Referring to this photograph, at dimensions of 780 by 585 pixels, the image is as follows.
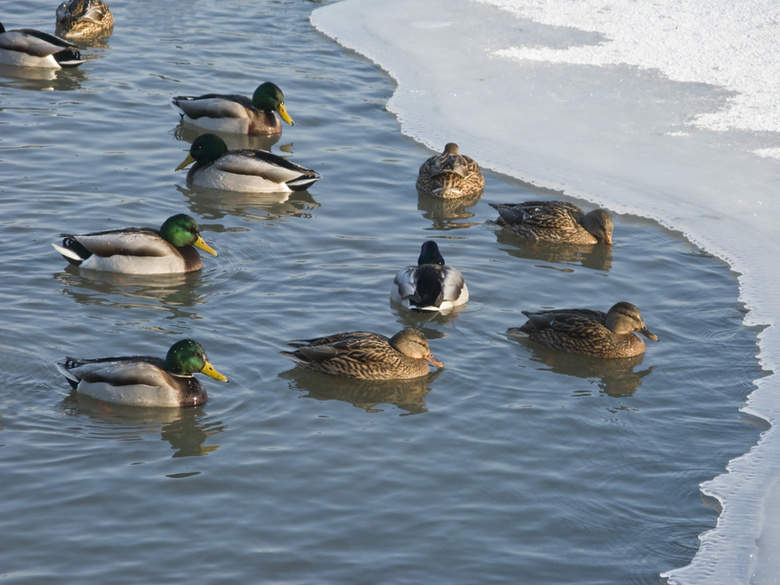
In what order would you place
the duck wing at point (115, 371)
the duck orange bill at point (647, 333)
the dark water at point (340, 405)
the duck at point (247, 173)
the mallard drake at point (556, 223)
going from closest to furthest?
the dark water at point (340, 405), the duck wing at point (115, 371), the duck orange bill at point (647, 333), the mallard drake at point (556, 223), the duck at point (247, 173)

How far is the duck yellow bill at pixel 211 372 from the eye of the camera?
24.0ft

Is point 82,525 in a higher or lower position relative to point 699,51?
lower

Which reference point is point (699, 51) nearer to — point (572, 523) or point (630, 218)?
point (630, 218)

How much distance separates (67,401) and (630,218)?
649cm

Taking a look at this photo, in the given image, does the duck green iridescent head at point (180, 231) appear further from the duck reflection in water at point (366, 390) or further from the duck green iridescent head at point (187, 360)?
the duck green iridescent head at point (187, 360)

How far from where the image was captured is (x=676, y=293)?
9.59 m

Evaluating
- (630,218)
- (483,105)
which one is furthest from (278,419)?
(483,105)

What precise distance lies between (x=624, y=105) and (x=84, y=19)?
8468mm

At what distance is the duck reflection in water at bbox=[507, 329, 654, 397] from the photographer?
807 centimetres

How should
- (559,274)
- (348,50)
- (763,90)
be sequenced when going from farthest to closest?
(348,50), (763,90), (559,274)

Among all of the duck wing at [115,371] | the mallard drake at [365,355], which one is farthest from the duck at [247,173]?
the duck wing at [115,371]

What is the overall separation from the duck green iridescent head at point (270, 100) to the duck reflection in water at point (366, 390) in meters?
6.53

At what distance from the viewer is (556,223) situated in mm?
10875

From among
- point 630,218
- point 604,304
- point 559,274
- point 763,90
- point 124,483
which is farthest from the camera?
point 763,90
